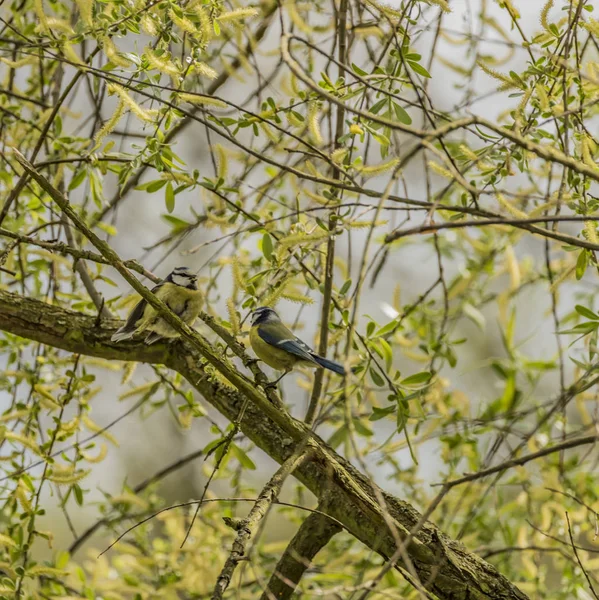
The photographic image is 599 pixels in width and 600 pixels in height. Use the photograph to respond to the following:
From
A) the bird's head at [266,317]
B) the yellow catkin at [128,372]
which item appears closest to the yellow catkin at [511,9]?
the bird's head at [266,317]

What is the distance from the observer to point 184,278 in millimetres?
2814

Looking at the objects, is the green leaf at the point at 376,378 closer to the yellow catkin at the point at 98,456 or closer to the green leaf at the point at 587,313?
the green leaf at the point at 587,313

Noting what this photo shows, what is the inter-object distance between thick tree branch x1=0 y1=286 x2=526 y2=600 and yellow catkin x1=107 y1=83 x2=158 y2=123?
0.54 m

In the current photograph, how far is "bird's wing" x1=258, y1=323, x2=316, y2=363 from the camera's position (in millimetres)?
2516

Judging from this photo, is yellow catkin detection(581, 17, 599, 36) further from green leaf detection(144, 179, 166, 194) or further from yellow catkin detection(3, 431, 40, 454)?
yellow catkin detection(3, 431, 40, 454)

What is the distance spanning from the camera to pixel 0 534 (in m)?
2.17

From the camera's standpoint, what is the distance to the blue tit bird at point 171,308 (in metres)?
2.18

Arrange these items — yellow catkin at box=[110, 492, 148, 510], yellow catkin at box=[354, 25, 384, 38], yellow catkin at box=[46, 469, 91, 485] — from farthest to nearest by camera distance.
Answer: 1. yellow catkin at box=[110, 492, 148, 510]
2. yellow catkin at box=[354, 25, 384, 38]
3. yellow catkin at box=[46, 469, 91, 485]

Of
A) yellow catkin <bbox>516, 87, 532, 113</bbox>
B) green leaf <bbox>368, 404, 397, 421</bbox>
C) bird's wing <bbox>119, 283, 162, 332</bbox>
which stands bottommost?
green leaf <bbox>368, 404, 397, 421</bbox>

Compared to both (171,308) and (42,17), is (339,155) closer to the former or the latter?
(42,17)

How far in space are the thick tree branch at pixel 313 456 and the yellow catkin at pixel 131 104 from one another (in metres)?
0.54

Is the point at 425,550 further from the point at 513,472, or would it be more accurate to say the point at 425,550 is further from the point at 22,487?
the point at 513,472

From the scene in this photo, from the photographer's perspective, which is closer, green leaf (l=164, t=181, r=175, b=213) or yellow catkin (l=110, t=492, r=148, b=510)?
green leaf (l=164, t=181, r=175, b=213)

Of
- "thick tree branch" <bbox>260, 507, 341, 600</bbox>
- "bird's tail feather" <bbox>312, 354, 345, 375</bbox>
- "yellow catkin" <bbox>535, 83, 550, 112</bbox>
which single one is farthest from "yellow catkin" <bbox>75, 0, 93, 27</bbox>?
"thick tree branch" <bbox>260, 507, 341, 600</bbox>
